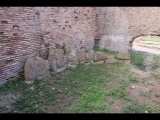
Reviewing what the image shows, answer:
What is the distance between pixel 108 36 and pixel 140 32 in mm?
1504

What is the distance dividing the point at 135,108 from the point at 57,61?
2.84 metres

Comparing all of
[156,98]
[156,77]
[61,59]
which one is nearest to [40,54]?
[61,59]

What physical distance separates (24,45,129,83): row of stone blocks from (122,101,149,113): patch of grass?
250cm

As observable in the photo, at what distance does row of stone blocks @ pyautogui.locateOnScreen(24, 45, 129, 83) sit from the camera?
5020 mm

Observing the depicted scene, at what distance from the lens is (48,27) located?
19.6 feet

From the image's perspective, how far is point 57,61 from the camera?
5.96 meters

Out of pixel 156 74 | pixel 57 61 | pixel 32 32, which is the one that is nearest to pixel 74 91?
pixel 57 61

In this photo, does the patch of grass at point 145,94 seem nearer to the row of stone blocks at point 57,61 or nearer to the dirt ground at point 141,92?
the dirt ground at point 141,92

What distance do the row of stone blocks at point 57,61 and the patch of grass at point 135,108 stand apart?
A: 250cm

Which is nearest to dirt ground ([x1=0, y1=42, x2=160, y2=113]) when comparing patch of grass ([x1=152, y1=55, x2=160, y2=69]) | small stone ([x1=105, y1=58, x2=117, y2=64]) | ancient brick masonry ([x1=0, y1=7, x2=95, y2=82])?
patch of grass ([x1=152, y1=55, x2=160, y2=69])

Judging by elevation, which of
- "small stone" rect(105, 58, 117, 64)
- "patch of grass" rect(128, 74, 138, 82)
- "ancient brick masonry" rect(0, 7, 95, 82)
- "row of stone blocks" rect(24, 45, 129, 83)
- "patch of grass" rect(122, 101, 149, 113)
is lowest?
"patch of grass" rect(122, 101, 149, 113)

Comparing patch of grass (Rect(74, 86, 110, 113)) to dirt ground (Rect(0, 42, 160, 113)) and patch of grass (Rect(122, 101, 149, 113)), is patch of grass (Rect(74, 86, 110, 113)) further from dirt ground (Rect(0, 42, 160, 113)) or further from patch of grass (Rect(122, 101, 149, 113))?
patch of grass (Rect(122, 101, 149, 113))

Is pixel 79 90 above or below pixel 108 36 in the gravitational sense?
below
